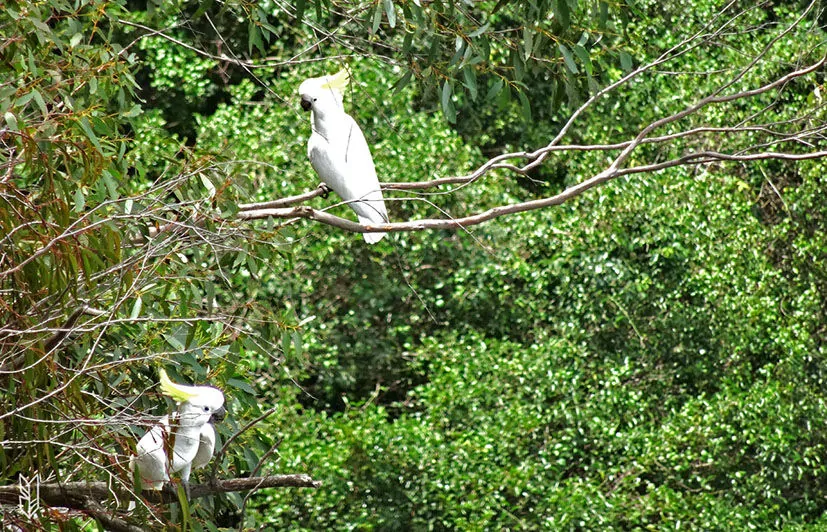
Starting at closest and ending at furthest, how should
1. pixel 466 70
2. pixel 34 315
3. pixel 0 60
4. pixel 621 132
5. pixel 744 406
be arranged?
pixel 34 315 < pixel 0 60 < pixel 466 70 < pixel 744 406 < pixel 621 132

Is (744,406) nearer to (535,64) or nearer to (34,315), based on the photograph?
(535,64)

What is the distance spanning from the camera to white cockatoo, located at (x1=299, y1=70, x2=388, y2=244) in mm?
2520

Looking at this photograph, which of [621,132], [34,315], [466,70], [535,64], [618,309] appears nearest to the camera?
[34,315]

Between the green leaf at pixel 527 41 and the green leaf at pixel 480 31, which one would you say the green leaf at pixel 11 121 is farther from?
the green leaf at pixel 527 41

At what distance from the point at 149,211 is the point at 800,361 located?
3147 mm

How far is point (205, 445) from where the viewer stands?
1.97 metres

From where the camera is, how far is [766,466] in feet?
14.2

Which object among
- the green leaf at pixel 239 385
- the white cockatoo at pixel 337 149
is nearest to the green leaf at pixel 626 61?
the white cockatoo at pixel 337 149

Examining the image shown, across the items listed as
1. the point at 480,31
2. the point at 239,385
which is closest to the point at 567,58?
the point at 480,31

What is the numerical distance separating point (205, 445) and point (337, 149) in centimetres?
81

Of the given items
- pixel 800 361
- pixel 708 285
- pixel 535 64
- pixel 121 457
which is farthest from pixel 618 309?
pixel 121 457

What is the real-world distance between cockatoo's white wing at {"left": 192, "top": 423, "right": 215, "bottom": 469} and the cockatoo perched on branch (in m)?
0.02

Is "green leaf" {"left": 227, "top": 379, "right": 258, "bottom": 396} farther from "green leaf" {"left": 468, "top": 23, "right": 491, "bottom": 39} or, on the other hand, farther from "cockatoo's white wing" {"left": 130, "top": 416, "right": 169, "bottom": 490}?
"green leaf" {"left": 468, "top": 23, "right": 491, "bottom": 39}

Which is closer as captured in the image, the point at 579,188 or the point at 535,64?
the point at 579,188
